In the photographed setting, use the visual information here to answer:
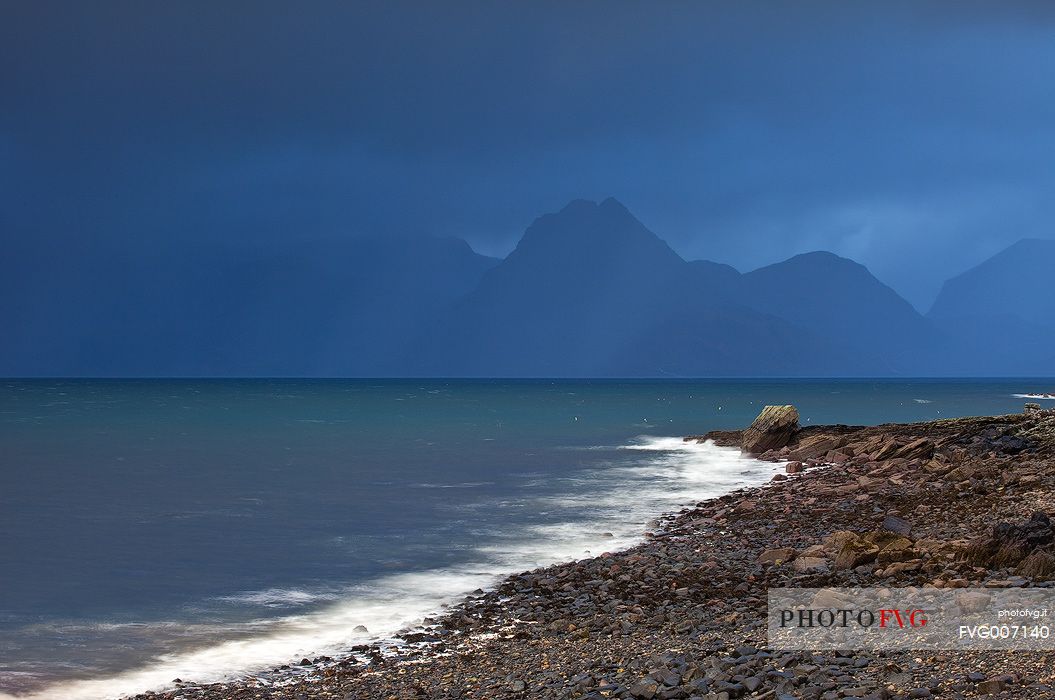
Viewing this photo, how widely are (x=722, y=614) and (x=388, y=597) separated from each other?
281 inches

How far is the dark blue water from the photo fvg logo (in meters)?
6.88

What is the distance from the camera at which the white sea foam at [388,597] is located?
13.1 meters

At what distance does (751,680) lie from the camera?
938cm

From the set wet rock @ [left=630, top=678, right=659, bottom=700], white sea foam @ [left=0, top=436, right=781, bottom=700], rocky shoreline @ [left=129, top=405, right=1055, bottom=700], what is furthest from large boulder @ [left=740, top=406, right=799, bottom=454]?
wet rock @ [left=630, top=678, right=659, bottom=700]

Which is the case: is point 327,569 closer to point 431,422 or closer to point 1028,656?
point 1028,656

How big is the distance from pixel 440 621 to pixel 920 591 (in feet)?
25.3

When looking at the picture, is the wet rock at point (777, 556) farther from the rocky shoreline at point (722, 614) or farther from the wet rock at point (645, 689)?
the wet rock at point (645, 689)

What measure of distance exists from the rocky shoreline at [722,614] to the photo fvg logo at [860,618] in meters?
0.63

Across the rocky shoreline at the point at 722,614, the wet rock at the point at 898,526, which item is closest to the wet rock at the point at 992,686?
the rocky shoreline at the point at 722,614

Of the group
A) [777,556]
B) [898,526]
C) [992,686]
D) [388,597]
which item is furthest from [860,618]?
[388,597]

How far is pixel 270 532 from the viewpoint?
25672mm

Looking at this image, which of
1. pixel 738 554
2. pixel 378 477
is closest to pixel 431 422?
pixel 378 477

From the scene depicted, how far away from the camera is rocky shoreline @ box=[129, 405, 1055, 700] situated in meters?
9.41

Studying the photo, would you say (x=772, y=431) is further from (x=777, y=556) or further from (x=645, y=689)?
(x=645, y=689)
